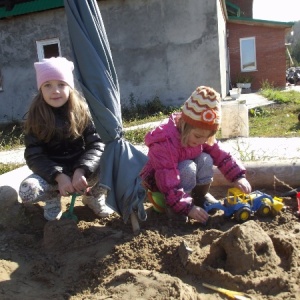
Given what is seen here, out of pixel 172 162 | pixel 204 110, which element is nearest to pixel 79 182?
pixel 172 162

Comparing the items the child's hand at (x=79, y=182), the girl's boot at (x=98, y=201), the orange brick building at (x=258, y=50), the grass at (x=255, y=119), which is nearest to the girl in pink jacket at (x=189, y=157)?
the girl's boot at (x=98, y=201)

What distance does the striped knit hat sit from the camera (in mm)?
2609

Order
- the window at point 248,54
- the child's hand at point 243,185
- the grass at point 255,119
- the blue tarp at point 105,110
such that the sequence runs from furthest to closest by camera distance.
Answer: the window at point 248,54 < the grass at point 255,119 < the child's hand at point 243,185 < the blue tarp at point 105,110

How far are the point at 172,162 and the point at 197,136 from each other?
24cm

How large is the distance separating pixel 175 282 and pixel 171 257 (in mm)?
338

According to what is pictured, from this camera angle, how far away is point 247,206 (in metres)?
2.63

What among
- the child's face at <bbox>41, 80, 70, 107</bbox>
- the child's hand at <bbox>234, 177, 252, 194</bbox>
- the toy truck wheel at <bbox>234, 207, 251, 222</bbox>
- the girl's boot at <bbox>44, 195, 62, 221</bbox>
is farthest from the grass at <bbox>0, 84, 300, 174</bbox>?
the toy truck wheel at <bbox>234, 207, 251, 222</bbox>

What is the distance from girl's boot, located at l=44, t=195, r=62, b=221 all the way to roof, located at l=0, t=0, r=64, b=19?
379 inches

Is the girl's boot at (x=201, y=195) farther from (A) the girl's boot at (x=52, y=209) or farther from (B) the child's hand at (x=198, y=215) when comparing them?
(A) the girl's boot at (x=52, y=209)

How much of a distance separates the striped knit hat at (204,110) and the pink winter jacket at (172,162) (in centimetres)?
23

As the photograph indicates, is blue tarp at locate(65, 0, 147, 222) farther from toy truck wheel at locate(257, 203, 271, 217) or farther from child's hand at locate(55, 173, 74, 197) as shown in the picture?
toy truck wheel at locate(257, 203, 271, 217)

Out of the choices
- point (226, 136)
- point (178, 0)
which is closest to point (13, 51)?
point (178, 0)

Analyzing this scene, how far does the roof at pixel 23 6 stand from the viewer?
38.0 ft

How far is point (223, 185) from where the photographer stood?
11.8ft
